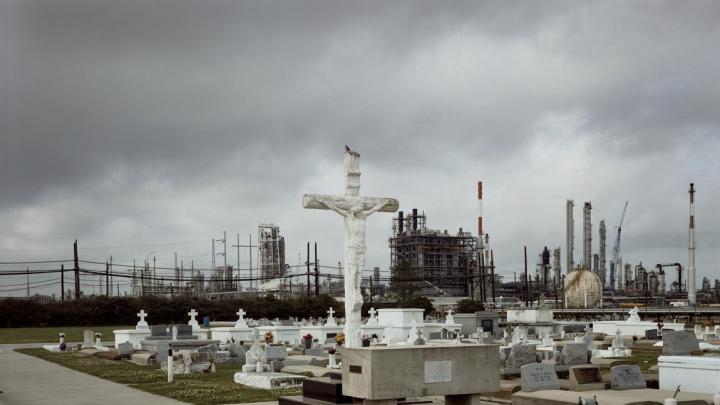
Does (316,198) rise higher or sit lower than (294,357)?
higher

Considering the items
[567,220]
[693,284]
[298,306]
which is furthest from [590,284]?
[298,306]

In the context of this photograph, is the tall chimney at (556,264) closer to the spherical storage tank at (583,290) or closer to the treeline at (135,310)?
the spherical storage tank at (583,290)

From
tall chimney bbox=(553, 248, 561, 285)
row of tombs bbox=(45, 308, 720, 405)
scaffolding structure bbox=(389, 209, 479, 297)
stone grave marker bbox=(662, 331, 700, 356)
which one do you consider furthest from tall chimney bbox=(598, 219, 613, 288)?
stone grave marker bbox=(662, 331, 700, 356)

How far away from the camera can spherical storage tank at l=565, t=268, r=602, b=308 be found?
4363 inches

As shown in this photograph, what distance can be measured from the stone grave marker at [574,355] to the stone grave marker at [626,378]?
408 centimetres

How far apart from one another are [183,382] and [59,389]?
3076 mm

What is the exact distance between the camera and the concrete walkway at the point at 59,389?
16578 mm

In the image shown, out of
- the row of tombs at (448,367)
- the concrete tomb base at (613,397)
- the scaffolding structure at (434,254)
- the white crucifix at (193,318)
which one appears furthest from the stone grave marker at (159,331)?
the scaffolding structure at (434,254)

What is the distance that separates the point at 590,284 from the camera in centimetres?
11131

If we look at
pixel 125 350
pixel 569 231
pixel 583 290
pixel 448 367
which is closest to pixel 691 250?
pixel 583 290

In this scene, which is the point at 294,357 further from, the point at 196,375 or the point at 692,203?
the point at 692,203

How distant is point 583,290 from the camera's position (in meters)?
111

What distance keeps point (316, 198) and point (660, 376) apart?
8.02 metres

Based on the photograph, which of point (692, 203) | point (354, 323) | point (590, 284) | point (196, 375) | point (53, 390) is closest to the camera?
point (354, 323)
